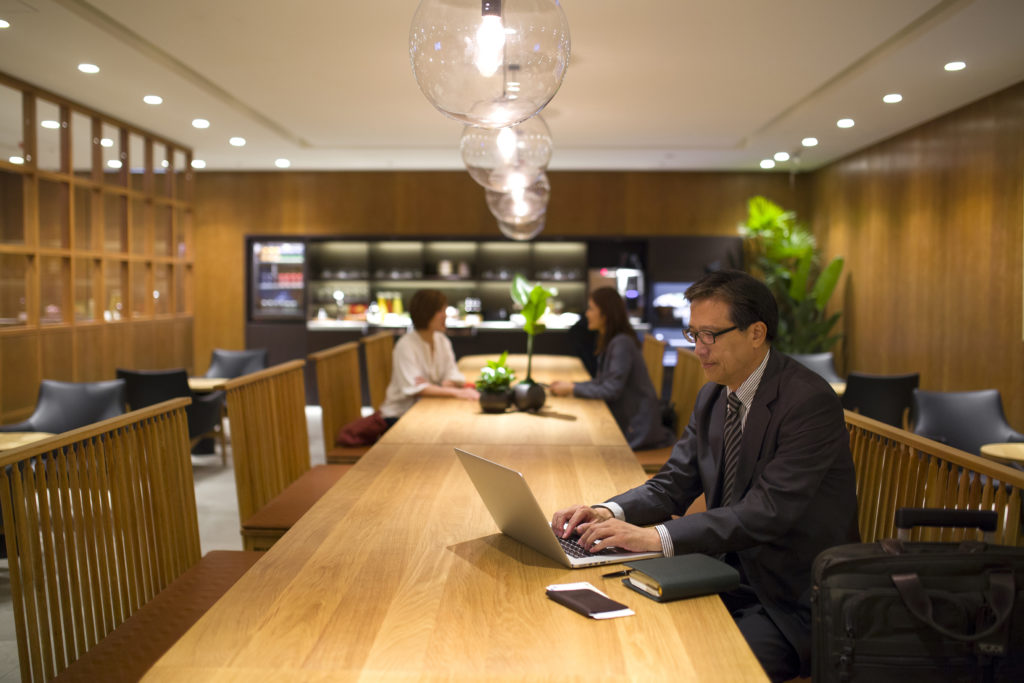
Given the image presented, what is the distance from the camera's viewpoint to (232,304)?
10945mm

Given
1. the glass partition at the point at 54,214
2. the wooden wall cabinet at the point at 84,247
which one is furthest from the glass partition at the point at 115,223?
the glass partition at the point at 54,214

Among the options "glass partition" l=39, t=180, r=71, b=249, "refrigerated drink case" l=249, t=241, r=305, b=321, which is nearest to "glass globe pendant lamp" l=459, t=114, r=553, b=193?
"glass partition" l=39, t=180, r=71, b=249

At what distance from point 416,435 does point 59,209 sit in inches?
195

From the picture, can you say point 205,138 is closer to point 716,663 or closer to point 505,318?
point 505,318

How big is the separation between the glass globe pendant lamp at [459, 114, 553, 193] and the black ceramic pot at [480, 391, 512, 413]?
1163 millimetres

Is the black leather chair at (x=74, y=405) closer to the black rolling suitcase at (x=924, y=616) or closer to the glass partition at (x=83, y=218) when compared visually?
the glass partition at (x=83, y=218)

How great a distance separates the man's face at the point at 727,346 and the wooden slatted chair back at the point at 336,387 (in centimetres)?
251

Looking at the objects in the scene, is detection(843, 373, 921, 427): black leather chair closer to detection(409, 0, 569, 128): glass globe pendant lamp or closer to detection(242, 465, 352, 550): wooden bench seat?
detection(242, 465, 352, 550): wooden bench seat

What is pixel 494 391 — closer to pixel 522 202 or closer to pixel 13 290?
pixel 522 202

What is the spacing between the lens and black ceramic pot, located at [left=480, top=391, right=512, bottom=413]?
4066 mm

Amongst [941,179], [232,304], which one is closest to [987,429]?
[941,179]

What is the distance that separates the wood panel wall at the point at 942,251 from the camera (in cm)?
636

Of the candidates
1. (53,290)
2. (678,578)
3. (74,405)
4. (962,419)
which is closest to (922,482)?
(678,578)

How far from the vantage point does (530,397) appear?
13.3 feet
